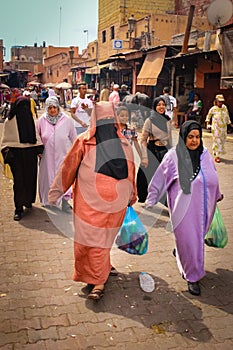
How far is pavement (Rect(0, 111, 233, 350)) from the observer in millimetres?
3027

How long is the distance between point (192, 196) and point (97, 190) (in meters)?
A: 0.86

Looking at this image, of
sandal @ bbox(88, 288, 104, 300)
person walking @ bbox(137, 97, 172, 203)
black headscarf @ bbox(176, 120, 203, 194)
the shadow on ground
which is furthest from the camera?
person walking @ bbox(137, 97, 172, 203)

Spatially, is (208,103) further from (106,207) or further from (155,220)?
(106,207)

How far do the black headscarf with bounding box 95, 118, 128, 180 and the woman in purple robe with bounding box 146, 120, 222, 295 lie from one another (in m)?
0.52

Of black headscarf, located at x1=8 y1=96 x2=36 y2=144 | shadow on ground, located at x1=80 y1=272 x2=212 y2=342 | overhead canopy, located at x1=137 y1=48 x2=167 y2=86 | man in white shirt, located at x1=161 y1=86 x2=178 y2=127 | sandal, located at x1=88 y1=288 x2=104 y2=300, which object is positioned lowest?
shadow on ground, located at x1=80 y1=272 x2=212 y2=342

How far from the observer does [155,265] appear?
4324 mm

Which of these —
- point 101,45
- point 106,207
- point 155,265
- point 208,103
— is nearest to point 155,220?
point 155,265

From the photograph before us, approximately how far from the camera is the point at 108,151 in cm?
353

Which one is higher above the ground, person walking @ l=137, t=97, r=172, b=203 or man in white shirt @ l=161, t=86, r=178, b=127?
man in white shirt @ l=161, t=86, r=178, b=127

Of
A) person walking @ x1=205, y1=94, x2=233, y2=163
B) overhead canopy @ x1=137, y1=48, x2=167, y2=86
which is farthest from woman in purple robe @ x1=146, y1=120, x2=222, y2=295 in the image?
overhead canopy @ x1=137, y1=48, x2=167, y2=86

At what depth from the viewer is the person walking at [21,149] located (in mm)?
5547

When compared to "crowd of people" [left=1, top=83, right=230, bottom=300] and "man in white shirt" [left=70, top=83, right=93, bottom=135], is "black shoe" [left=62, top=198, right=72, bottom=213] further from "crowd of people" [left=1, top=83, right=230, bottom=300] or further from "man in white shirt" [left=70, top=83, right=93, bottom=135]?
"man in white shirt" [left=70, top=83, right=93, bottom=135]

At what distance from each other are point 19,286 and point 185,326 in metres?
1.57

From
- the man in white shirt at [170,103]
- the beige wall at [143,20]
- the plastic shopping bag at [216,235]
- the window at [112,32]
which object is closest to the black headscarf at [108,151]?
the plastic shopping bag at [216,235]
